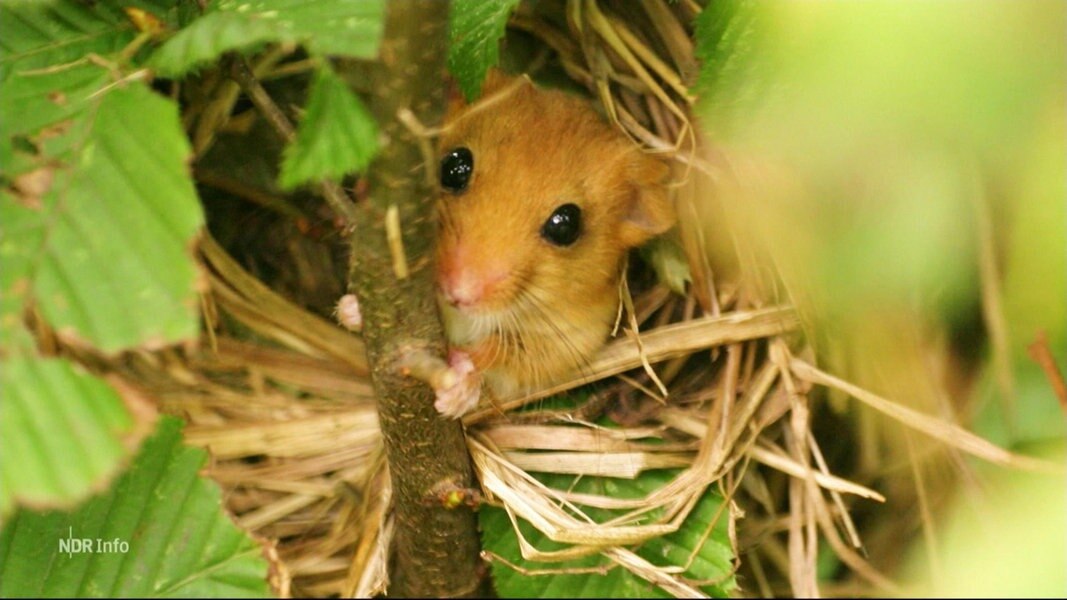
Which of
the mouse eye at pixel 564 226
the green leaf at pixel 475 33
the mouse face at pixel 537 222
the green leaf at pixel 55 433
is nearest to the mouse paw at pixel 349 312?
the mouse face at pixel 537 222

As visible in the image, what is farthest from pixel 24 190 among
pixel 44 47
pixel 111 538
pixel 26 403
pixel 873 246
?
pixel 873 246

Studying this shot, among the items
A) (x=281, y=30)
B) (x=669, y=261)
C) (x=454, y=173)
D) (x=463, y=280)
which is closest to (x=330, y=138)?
(x=281, y=30)

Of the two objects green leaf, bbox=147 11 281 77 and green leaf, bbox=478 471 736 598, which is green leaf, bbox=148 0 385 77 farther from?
green leaf, bbox=478 471 736 598

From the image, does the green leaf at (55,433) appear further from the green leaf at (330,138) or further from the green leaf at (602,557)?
the green leaf at (602,557)

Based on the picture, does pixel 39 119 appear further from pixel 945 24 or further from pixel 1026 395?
pixel 1026 395

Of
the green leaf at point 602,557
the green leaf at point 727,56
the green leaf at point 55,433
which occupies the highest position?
the green leaf at point 727,56
